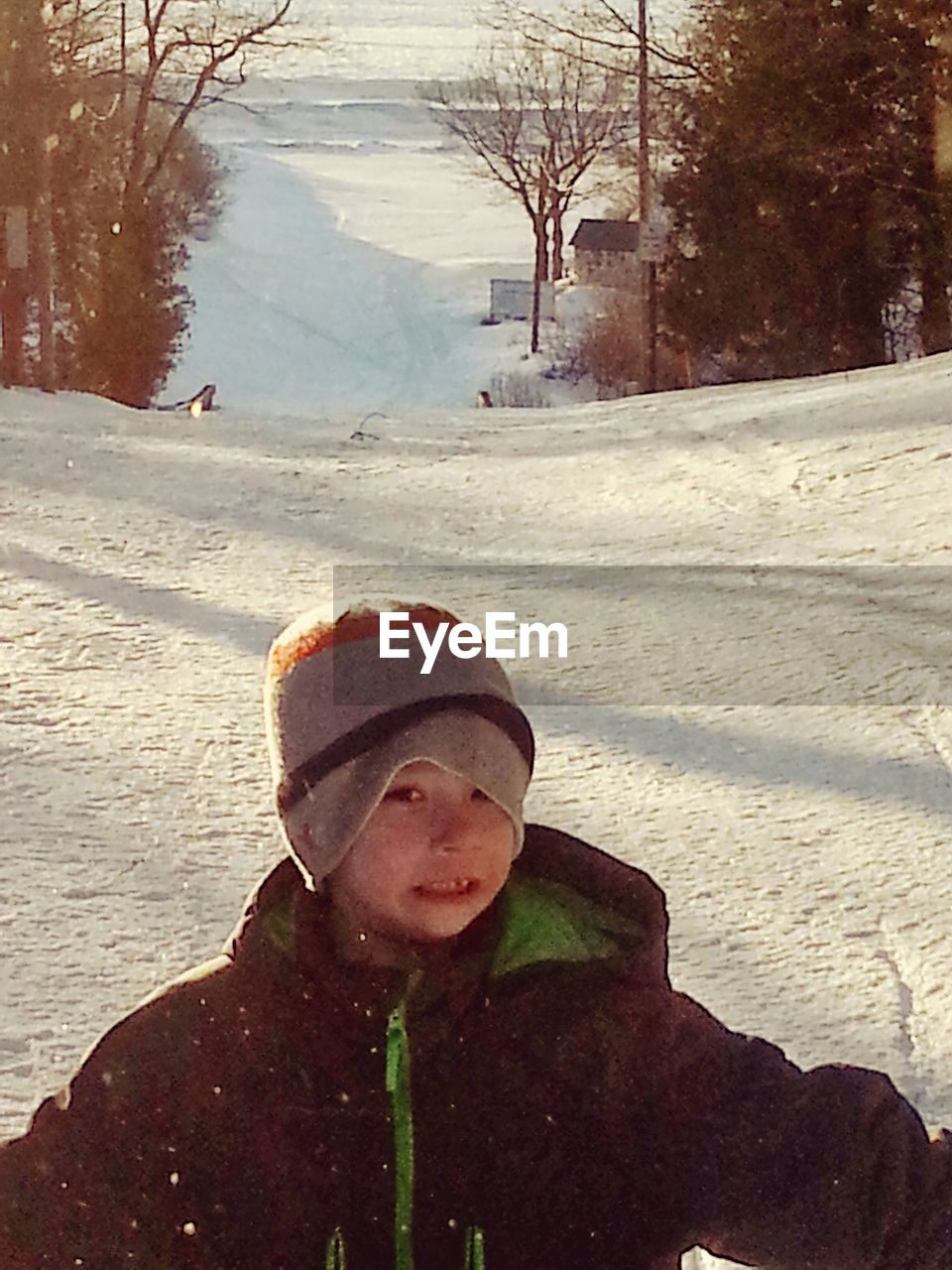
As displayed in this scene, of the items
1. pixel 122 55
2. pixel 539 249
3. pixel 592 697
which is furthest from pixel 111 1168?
pixel 539 249

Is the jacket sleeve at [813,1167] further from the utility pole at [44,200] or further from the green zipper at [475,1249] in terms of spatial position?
the utility pole at [44,200]

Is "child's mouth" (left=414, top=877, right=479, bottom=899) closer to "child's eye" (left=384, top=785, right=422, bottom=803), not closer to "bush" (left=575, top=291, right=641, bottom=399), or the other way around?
"child's eye" (left=384, top=785, right=422, bottom=803)

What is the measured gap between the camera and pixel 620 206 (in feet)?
37.9

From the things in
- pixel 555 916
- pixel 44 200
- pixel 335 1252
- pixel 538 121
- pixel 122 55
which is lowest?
pixel 335 1252

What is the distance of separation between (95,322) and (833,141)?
12.8 feet

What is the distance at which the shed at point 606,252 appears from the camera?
11.9 m

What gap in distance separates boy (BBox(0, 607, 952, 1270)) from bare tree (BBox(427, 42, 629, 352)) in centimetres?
785

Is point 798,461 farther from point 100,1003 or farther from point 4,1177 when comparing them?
point 4,1177

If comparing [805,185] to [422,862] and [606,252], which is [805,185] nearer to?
[606,252]

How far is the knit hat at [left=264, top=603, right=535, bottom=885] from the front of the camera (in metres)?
0.57

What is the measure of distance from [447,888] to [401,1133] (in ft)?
0.28

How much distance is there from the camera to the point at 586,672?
163cm

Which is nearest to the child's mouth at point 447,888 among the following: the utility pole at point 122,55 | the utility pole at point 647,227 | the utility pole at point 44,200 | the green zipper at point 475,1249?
the green zipper at point 475,1249

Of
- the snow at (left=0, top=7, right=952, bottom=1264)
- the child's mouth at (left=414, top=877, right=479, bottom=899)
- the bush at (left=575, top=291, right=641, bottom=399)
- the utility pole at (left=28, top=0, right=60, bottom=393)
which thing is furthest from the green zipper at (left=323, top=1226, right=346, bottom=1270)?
the bush at (left=575, top=291, right=641, bottom=399)
